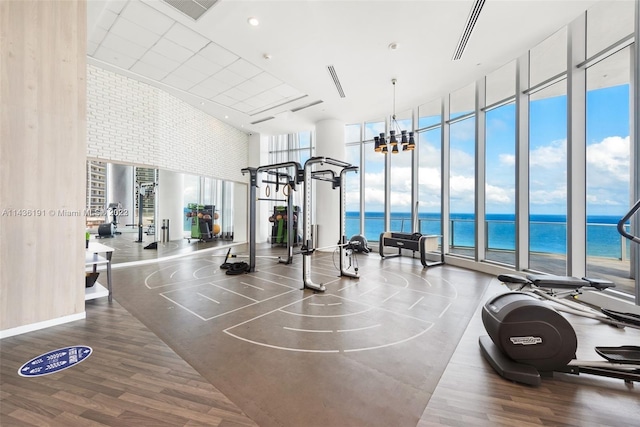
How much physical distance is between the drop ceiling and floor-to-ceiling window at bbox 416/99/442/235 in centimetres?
73

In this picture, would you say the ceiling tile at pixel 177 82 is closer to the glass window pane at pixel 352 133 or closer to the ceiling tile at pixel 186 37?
the ceiling tile at pixel 186 37

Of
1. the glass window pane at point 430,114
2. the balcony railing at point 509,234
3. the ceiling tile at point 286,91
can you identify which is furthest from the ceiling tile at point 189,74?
the balcony railing at point 509,234

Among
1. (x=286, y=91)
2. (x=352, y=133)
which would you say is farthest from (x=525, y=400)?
(x=352, y=133)

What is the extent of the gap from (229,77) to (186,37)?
60.4 inches

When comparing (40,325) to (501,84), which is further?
(501,84)

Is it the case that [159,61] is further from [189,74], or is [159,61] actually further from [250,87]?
[250,87]

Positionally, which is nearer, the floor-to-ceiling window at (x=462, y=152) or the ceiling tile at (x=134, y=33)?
the ceiling tile at (x=134, y=33)

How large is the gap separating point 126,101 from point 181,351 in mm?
6612

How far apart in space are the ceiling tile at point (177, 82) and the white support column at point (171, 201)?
10.2 ft

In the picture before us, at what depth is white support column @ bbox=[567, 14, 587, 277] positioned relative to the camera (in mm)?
4332

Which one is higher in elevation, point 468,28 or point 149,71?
point 149,71

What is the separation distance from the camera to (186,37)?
4812 millimetres

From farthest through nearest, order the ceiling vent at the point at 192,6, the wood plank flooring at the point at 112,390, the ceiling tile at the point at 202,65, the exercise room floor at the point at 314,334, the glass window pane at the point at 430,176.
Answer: the glass window pane at the point at 430,176 → the ceiling tile at the point at 202,65 → the ceiling vent at the point at 192,6 → the exercise room floor at the point at 314,334 → the wood plank flooring at the point at 112,390

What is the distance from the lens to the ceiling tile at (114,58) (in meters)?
5.29
